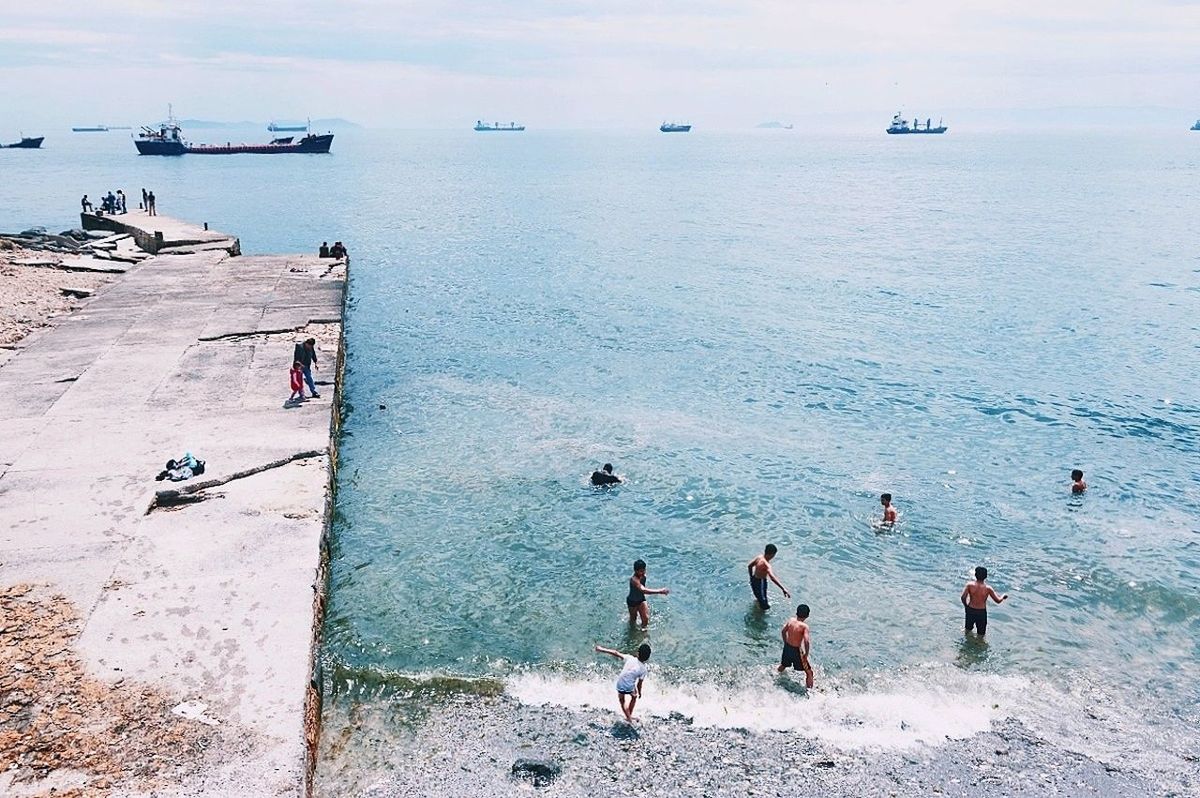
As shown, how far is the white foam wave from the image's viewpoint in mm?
12875

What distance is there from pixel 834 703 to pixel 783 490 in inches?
337

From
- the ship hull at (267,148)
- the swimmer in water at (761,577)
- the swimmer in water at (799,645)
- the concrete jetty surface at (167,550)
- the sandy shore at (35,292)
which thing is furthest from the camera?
the ship hull at (267,148)

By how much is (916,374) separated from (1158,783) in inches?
846

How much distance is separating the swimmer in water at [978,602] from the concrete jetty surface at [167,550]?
35.5 ft

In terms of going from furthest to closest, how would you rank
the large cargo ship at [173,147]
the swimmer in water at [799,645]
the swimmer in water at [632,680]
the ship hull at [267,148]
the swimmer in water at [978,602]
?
the ship hull at [267,148] → the large cargo ship at [173,147] → the swimmer in water at [978,602] → the swimmer in water at [799,645] → the swimmer in water at [632,680]

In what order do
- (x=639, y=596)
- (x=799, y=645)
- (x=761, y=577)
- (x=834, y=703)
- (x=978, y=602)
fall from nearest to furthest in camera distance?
(x=834, y=703) < (x=799, y=645) < (x=978, y=602) < (x=639, y=596) < (x=761, y=577)

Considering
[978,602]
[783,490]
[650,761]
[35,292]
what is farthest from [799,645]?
[35,292]

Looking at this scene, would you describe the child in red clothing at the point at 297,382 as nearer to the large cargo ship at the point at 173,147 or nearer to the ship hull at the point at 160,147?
the large cargo ship at the point at 173,147

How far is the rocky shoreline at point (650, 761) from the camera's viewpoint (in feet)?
37.7

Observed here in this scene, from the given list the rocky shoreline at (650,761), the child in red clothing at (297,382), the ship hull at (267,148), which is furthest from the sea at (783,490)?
the ship hull at (267,148)

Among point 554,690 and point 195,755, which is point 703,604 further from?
point 195,755

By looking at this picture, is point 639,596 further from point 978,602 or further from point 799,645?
point 978,602

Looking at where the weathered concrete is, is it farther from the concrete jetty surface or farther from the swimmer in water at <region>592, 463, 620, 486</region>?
the swimmer in water at <region>592, 463, 620, 486</region>

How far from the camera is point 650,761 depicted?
39.3 ft
